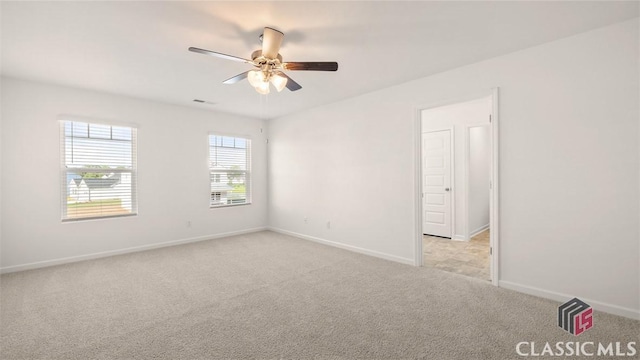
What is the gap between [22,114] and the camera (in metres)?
3.74

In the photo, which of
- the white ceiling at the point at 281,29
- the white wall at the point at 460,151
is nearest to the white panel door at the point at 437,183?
the white wall at the point at 460,151

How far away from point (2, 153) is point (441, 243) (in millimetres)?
6567

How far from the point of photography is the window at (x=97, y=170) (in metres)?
4.11

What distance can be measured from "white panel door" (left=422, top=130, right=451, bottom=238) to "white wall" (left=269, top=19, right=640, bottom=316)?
6.58 ft

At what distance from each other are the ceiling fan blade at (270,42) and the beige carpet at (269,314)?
2279mm

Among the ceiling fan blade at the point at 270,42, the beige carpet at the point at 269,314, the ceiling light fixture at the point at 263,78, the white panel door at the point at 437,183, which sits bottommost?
the beige carpet at the point at 269,314

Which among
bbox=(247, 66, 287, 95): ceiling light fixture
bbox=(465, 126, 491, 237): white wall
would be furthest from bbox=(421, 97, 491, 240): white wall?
bbox=(247, 66, 287, 95): ceiling light fixture

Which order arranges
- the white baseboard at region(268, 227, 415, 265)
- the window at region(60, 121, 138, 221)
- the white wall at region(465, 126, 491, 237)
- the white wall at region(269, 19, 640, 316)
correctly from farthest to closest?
the white wall at region(465, 126, 491, 237) → the window at region(60, 121, 138, 221) → the white baseboard at region(268, 227, 415, 265) → the white wall at region(269, 19, 640, 316)

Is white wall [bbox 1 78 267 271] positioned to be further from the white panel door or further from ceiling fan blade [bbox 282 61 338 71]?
the white panel door

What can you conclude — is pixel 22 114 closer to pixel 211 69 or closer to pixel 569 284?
pixel 211 69

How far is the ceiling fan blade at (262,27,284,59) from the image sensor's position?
2334mm

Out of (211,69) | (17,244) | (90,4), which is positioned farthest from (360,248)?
(17,244)

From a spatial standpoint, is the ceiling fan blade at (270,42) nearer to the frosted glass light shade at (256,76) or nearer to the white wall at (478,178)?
the frosted glass light shade at (256,76)

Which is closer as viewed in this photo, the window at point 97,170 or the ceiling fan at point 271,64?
the ceiling fan at point 271,64
